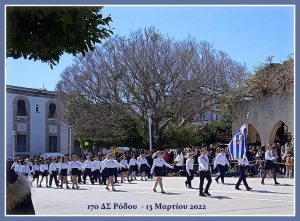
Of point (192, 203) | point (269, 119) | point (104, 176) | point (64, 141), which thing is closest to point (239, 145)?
point (104, 176)

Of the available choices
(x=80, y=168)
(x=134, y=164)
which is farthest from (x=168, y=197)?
(x=134, y=164)

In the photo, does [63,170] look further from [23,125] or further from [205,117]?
[205,117]

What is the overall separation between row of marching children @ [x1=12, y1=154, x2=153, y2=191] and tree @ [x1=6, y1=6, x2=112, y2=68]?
13391 millimetres

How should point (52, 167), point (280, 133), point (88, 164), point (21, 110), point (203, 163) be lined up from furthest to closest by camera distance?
1. point (21, 110)
2. point (280, 133)
3. point (52, 167)
4. point (88, 164)
5. point (203, 163)

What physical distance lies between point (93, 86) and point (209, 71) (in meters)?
7.69

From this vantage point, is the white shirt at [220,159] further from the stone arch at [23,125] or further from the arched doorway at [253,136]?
the stone arch at [23,125]

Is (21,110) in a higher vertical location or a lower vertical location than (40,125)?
higher

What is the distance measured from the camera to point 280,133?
32.2 metres

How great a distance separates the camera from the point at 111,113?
35.9 m

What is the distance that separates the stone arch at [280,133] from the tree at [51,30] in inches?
949

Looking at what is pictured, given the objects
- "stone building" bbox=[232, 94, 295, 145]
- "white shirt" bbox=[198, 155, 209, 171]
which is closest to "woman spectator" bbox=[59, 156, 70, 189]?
"white shirt" bbox=[198, 155, 209, 171]

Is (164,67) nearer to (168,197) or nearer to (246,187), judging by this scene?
(246,187)

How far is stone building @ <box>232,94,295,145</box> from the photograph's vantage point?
2906 centimetres

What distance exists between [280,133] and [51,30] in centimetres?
2738
